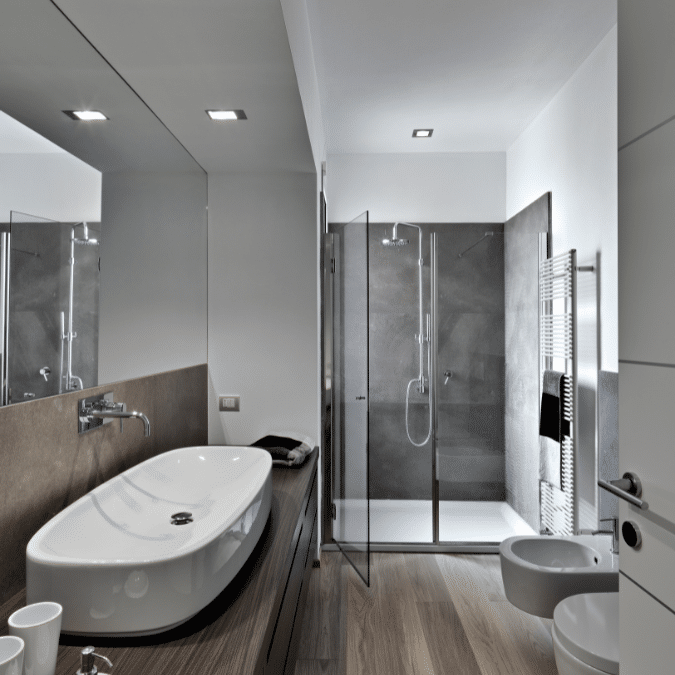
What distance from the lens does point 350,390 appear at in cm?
321

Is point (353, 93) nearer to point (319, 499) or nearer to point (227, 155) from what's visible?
point (227, 155)

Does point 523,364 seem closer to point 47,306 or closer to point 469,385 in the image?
point 469,385

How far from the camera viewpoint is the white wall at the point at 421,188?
3.86m

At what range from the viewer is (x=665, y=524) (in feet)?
3.20

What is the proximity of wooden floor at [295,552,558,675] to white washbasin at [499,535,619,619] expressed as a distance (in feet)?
0.82

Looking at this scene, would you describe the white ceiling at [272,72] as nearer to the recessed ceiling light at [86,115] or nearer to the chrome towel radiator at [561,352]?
the recessed ceiling light at [86,115]

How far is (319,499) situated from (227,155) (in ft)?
6.55

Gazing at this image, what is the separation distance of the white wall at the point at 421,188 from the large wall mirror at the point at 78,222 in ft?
5.52

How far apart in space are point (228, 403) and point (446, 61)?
83.5 inches

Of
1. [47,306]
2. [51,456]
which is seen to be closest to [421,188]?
[47,306]

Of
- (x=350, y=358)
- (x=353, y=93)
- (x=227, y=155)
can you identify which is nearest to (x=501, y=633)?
(x=350, y=358)

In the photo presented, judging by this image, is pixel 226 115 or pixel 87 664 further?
pixel 226 115

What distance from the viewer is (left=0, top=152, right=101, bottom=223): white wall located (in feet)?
3.83

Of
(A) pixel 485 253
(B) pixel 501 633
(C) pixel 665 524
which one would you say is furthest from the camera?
(A) pixel 485 253
